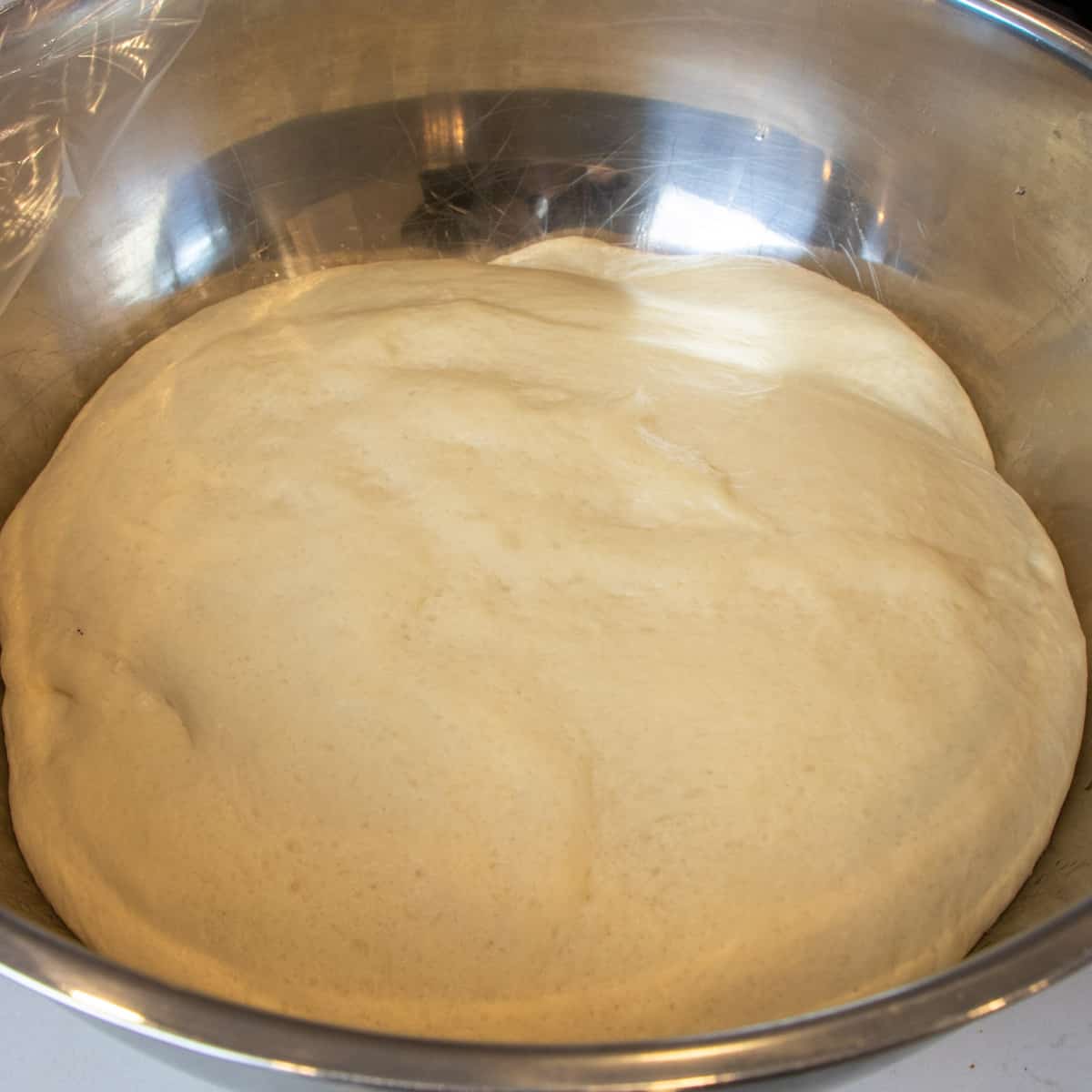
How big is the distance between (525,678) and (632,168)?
0.78 metres

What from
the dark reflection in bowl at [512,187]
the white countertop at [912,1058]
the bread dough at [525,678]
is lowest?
the white countertop at [912,1058]

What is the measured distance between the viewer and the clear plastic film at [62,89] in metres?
1.07

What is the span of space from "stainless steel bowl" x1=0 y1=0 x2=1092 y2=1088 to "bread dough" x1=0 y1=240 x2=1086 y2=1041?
0.14m

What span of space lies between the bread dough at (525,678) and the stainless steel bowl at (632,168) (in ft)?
0.46

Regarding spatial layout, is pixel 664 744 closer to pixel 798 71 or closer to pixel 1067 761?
pixel 1067 761

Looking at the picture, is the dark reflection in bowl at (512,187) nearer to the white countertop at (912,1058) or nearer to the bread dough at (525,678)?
the bread dough at (525,678)

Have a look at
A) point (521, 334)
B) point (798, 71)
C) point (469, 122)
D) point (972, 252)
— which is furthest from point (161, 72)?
point (972, 252)

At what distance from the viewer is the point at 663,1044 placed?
47 centimetres

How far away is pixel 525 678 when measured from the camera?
79cm

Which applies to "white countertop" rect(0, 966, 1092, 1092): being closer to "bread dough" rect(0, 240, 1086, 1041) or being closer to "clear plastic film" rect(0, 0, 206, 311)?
"bread dough" rect(0, 240, 1086, 1041)

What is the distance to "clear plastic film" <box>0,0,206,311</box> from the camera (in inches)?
42.2

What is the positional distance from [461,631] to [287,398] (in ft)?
1.07

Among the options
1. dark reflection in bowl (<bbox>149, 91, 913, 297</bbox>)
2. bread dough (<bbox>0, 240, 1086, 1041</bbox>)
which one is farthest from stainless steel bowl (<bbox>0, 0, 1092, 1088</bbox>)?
bread dough (<bbox>0, 240, 1086, 1041</bbox>)

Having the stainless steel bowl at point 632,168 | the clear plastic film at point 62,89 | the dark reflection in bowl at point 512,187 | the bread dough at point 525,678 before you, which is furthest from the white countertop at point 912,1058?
the dark reflection in bowl at point 512,187
